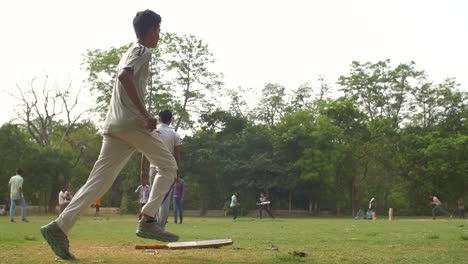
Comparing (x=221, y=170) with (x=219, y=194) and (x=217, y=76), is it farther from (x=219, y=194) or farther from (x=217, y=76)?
(x=217, y=76)

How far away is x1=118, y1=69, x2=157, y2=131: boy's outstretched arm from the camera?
→ 212 inches

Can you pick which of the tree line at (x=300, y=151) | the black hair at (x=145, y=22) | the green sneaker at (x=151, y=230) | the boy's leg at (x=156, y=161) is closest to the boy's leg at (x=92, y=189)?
the boy's leg at (x=156, y=161)

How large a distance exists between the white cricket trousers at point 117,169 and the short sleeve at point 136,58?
66 cm

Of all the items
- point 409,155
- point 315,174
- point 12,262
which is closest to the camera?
point 12,262

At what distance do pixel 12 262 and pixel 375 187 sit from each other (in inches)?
1949

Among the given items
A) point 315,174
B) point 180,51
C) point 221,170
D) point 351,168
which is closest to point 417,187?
point 351,168

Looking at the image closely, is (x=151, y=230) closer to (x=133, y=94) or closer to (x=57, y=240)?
(x=57, y=240)

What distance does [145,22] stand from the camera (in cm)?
581

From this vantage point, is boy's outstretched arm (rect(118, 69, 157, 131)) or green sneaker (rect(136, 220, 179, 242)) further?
green sneaker (rect(136, 220, 179, 242))

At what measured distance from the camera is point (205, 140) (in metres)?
50.8

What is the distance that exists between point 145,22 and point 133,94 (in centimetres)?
91

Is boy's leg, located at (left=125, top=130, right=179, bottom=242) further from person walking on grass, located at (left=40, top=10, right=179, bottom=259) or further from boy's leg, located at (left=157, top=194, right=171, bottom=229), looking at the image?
boy's leg, located at (left=157, top=194, right=171, bottom=229)

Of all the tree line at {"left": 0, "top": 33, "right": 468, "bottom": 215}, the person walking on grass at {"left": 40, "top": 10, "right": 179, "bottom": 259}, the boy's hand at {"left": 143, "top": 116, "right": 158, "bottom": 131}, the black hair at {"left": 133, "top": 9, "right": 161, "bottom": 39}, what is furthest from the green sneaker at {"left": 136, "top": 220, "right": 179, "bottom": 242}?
the tree line at {"left": 0, "top": 33, "right": 468, "bottom": 215}

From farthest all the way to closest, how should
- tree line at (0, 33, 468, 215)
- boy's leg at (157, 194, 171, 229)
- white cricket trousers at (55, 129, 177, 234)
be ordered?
tree line at (0, 33, 468, 215), boy's leg at (157, 194, 171, 229), white cricket trousers at (55, 129, 177, 234)
